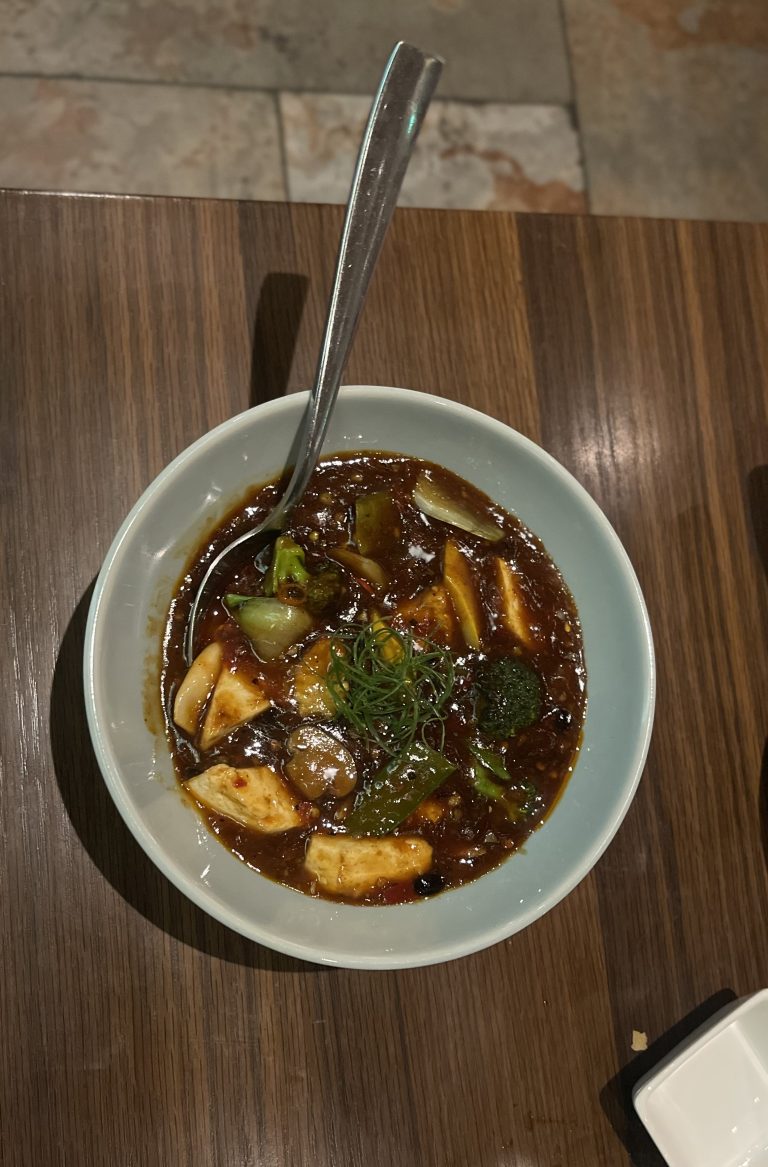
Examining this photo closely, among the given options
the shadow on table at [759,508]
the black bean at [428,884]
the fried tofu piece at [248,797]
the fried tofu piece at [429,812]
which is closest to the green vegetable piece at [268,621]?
the fried tofu piece at [248,797]

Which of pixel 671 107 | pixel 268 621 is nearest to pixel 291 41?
pixel 671 107

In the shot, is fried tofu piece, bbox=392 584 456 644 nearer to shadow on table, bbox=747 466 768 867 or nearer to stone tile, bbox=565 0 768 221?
shadow on table, bbox=747 466 768 867

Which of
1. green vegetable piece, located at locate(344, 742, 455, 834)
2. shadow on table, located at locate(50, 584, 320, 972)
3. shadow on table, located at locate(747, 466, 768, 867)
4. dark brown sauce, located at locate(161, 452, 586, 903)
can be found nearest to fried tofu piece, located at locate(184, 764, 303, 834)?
dark brown sauce, located at locate(161, 452, 586, 903)

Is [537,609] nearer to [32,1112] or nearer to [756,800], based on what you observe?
[756,800]

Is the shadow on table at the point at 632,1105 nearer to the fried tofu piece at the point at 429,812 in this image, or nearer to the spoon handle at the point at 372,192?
the fried tofu piece at the point at 429,812

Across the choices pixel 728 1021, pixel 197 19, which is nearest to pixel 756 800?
pixel 728 1021

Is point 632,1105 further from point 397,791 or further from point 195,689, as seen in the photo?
point 195,689

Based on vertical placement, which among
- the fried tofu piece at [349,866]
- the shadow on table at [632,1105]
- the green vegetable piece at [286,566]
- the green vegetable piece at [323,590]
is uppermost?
the green vegetable piece at [286,566]
